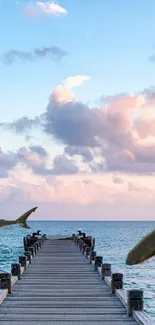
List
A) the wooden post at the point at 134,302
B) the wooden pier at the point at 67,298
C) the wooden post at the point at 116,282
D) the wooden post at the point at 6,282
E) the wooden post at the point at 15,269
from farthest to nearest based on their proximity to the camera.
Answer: the wooden post at the point at 15,269 < the wooden post at the point at 116,282 < the wooden post at the point at 6,282 < the wooden post at the point at 134,302 < the wooden pier at the point at 67,298

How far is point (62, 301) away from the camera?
55.1ft

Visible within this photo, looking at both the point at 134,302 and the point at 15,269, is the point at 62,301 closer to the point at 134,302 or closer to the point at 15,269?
the point at 134,302

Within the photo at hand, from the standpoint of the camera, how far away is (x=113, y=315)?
47.4 feet

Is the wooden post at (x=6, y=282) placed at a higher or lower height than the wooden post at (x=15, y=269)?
lower

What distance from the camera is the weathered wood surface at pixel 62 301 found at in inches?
549

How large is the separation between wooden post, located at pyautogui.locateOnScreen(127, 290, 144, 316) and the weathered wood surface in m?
0.24

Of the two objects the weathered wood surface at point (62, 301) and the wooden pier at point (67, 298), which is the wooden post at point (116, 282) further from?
the weathered wood surface at point (62, 301)

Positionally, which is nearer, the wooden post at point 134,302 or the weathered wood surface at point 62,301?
the weathered wood surface at point 62,301

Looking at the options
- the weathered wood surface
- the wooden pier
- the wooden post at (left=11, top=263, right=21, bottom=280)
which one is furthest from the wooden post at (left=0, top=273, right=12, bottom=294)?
the wooden post at (left=11, top=263, right=21, bottom=280)

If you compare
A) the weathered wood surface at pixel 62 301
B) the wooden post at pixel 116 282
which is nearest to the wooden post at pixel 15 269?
the weathered wood surface at pixel 62 301

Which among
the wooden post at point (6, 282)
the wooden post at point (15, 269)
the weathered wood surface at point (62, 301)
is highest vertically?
the wooden post at point (15, 269)

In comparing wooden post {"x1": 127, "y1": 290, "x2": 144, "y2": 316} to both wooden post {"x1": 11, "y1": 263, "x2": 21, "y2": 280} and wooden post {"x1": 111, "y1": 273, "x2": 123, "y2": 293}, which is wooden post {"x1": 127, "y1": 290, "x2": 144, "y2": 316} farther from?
wooden post {"x1": 11, "y1": 263, "x2": 21, "y2": 280}

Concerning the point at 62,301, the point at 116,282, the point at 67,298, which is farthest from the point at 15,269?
the point at 116,282

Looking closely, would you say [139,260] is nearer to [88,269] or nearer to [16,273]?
[16,273]
